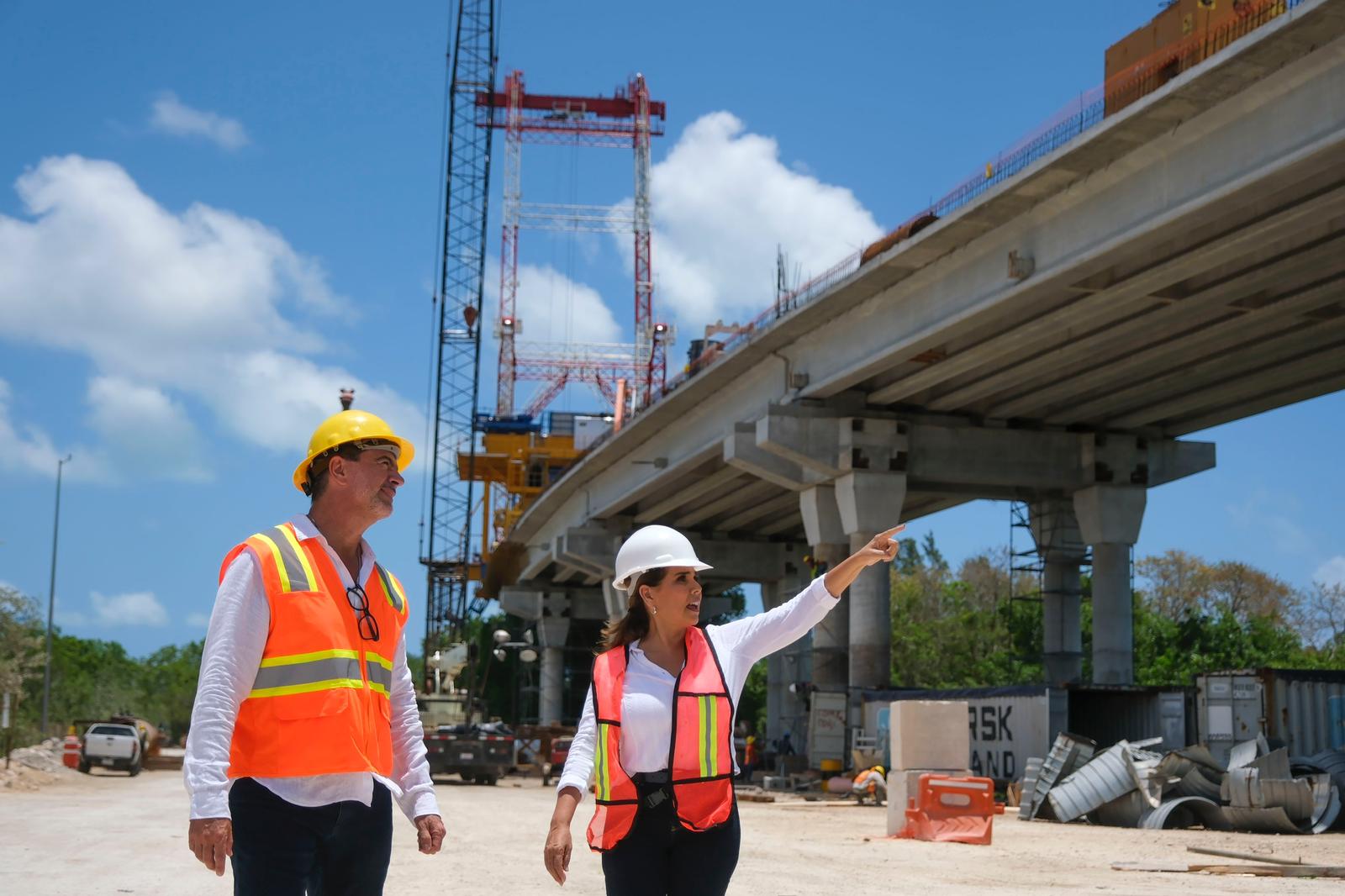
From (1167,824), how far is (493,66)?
83.5 m

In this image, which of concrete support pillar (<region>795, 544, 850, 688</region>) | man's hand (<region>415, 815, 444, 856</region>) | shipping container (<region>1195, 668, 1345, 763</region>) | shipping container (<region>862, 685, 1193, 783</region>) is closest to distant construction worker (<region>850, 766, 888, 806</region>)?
shipping container (<region>862, 685, 1193, 783</region>)

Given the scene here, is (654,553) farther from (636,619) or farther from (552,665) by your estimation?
(552,665)

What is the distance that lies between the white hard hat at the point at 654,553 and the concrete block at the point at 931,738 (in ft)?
45.3

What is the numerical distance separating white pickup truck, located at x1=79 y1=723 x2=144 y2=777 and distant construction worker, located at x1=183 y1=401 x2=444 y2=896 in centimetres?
3794

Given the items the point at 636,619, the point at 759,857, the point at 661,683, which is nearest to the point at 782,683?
the point at 759,857

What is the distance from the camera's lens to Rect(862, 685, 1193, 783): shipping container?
2630 cm

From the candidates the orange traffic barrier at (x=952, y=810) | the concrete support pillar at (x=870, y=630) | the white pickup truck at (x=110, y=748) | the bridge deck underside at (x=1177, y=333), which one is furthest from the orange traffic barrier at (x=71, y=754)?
the orange traffic barrier at (x=952, y=810)

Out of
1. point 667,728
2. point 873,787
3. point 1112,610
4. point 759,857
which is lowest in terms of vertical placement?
point 873,787

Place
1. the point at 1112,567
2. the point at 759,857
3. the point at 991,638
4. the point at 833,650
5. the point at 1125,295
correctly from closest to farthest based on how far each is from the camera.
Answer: the point at 759,857 → the point at 1125,295 → the point at 1112,567 → the point at 833,650 → the point at 991,638

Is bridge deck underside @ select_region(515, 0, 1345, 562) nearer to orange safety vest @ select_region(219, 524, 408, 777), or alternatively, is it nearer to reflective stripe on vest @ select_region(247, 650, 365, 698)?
orange safety vest @ select_region(219, 524, 408, 777)

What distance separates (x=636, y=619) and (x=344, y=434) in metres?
1.05

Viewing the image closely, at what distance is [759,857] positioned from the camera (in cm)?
1477

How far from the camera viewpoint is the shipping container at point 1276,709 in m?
22.4

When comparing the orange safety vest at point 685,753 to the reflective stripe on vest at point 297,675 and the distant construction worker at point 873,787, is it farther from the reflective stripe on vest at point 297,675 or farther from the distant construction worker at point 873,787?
the distant construction worker at point 873,787
